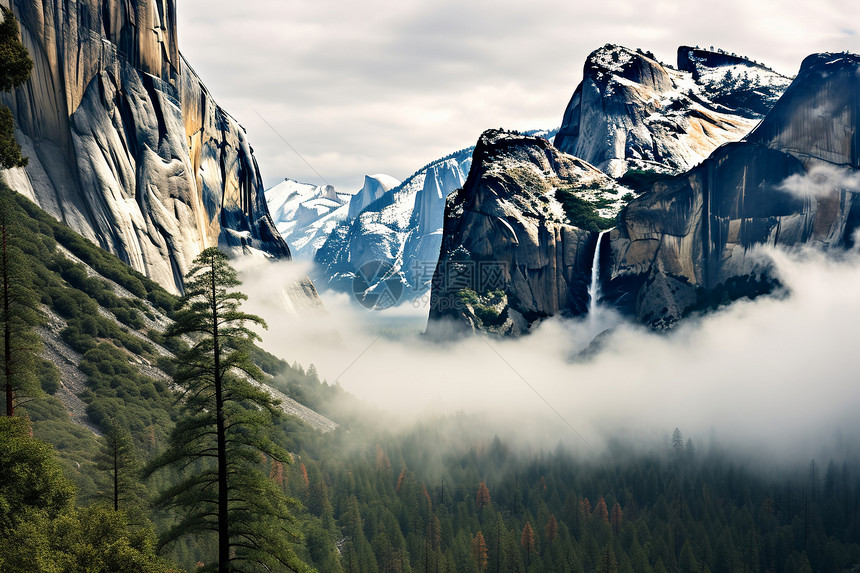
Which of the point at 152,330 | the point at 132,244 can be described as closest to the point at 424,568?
the point at 152,330

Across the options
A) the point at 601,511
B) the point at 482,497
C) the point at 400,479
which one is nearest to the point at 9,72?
the point at 601,511

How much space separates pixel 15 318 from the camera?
4528cm

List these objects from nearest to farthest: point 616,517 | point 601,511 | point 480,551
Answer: point 480,551 < point 601,511 < point 616,517

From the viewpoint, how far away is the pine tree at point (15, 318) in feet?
146

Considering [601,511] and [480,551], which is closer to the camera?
[480,551]

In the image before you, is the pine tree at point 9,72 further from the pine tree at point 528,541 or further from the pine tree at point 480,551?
the pine tree at point 528,541

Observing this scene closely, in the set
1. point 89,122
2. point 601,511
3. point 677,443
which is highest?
point 89,122

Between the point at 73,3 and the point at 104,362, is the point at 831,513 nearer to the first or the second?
the point at 104,362

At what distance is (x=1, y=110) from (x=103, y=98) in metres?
169

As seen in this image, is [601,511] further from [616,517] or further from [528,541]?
[528,541]

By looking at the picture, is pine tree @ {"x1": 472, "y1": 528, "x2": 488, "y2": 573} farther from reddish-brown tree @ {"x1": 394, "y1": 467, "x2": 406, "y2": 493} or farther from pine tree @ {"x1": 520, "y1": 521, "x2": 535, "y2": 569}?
reddish-brown tree @ {"x1": 394, "y1": 467, "x2": 406, "y2": 493}

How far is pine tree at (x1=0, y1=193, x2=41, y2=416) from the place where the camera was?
44.4 metres

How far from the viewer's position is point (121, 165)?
638ft

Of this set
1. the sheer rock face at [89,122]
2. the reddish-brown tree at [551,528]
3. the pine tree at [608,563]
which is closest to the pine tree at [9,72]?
the pine tree at [608,563]
